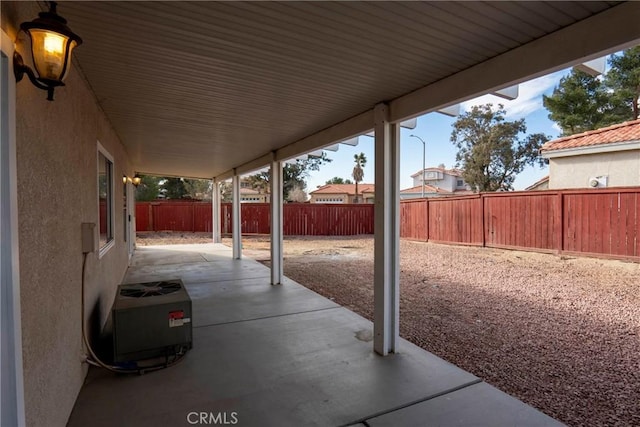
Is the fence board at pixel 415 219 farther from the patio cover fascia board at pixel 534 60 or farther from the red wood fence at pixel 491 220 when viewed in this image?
the patio cover fascia board at pixel 534 60

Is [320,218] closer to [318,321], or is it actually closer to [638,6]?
[318,321]

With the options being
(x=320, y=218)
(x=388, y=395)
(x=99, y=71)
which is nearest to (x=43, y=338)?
(x=99, y=71)

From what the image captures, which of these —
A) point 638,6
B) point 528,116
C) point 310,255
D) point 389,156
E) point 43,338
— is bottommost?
point 310,255

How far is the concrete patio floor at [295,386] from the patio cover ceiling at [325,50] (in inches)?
91.5

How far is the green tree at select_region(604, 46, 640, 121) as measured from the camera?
13.7 m

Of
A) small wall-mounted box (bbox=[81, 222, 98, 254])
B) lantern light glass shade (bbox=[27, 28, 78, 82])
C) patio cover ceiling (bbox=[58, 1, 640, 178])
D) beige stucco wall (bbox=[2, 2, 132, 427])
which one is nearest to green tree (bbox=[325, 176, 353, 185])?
patio cover ceiling (bbox=[58, 1, 640, 178])

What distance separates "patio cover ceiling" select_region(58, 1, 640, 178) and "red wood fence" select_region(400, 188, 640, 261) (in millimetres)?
7542

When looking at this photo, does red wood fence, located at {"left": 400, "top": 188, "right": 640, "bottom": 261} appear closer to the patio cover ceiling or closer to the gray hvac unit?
the patio cover ceiling

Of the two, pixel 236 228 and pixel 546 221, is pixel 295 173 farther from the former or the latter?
pixel 546 221

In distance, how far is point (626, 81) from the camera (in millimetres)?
14102

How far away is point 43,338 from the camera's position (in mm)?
1767

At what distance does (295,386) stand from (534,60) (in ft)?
9.56

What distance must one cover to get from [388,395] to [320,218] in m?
14.4

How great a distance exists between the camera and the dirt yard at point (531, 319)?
2676 mm
